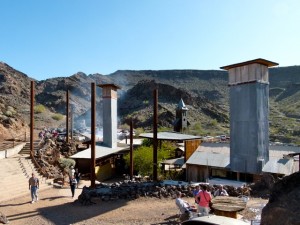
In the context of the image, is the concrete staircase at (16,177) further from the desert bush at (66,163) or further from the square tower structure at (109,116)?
the square tower structure at (109,116)

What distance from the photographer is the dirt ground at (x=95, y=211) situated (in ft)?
43.4

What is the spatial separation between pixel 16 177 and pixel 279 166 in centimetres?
1564

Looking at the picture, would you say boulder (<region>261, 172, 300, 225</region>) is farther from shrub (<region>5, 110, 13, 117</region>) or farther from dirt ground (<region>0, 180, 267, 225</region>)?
shrub (<region>5, 110, 13, 117</region>)

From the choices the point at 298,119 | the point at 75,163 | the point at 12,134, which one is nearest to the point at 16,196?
the point at 75,163

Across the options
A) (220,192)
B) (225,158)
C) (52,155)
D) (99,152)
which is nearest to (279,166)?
(225,158)

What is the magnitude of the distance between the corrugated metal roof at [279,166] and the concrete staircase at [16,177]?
1292 centimetres

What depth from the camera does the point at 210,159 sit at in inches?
940

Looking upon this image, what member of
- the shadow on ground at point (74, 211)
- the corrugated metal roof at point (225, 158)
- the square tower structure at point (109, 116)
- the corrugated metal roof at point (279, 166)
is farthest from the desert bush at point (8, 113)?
the corrugated metal roof at point (279, 166)

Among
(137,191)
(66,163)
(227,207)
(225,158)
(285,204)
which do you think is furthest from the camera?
(66,163)

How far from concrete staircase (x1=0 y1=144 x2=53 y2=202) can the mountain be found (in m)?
23.7

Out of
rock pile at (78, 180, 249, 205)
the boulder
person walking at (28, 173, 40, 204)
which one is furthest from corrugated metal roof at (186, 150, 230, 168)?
the boulder

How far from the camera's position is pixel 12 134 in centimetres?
3419

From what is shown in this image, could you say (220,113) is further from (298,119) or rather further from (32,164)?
(32,164)

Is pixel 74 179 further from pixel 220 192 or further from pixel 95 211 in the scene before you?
pixel 220 192
